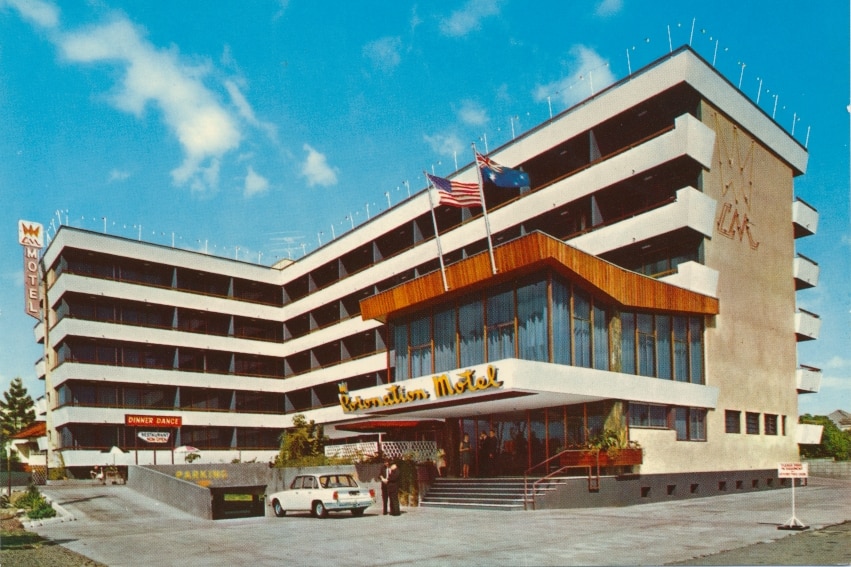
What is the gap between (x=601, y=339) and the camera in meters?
32.3

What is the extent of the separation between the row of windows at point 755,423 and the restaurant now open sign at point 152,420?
123 ft

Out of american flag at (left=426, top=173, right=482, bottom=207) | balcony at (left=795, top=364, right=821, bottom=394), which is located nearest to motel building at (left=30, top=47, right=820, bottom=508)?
balcony at (left=795, top=364, right=821, bottom=394)

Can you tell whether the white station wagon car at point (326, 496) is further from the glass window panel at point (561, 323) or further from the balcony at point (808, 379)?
the balcony at point (808, 379)

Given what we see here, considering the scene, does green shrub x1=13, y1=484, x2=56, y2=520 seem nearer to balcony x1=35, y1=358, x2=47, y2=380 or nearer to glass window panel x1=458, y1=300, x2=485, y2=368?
glass window panel x1=458, y1=300, x2=485, y2=368

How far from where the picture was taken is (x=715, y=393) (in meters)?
35.8

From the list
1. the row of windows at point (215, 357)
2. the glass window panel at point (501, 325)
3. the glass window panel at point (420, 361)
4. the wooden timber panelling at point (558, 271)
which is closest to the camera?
the wooden timber panelling at point (558, 271)

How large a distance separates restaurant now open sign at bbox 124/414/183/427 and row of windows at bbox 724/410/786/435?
3741 centimetres

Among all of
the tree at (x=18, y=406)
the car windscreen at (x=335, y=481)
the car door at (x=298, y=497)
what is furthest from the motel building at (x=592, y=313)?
the tree at (x=18, y=406)

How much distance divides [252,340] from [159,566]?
50.8 m

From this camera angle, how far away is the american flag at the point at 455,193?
33875mm

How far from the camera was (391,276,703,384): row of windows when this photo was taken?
3059 centimetres

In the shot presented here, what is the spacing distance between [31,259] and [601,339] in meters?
37.2

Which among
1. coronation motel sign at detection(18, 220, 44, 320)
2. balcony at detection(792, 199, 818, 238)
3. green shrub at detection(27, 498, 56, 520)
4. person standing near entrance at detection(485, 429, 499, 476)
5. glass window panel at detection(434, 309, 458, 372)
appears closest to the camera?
green shrub at detection(27, 498, 56, 520)

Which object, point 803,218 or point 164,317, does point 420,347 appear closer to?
point 803,218
